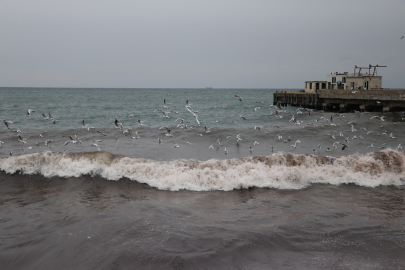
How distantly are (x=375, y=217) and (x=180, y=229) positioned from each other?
546 centimetres

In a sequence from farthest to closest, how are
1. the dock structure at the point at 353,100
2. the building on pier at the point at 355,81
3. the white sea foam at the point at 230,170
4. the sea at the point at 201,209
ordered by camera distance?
the building on pier at the point at 355,81 < the dock structure at the point at 353,100 < the white sea foam at the point at 230,170 < the sea at the point at 201,209

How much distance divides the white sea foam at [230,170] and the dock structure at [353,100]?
17156 millimetres

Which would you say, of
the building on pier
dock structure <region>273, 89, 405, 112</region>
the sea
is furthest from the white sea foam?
the building on pier

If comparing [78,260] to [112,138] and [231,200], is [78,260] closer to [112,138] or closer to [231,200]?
[231,200]

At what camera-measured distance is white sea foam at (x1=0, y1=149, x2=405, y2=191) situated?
12435 millimetres

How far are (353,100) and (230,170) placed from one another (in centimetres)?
3158

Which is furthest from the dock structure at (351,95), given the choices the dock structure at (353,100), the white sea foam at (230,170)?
the white sea foam at (230,170)

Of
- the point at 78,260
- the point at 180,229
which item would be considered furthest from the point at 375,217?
the point at 78,260

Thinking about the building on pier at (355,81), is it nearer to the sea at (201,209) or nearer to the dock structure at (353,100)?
the dock structure at (353,100)

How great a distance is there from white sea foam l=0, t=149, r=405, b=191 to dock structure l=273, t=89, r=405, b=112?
17156 millimetres

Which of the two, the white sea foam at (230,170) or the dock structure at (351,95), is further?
the dock structure at (351,95)

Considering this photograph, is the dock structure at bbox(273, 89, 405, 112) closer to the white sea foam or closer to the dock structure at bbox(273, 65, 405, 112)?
the dock structure at bbox(273, 65, 405, 112)

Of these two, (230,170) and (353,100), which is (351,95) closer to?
(353,100)

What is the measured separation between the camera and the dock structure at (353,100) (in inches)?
1332
